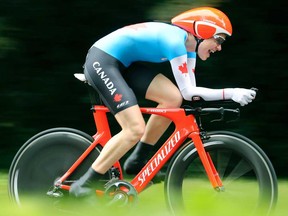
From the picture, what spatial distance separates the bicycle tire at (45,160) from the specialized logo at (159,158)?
419 mm

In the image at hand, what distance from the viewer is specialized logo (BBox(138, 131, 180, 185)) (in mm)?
5863

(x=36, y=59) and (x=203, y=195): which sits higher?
(x=203, y=195)

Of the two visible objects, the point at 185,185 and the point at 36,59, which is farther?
the point at 36,59

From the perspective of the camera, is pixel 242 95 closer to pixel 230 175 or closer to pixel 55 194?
pixel 230 175

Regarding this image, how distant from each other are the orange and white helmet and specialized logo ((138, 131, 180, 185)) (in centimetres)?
76

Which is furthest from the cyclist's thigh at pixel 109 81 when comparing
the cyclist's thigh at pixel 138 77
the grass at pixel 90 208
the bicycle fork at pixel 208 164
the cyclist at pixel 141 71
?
the grass at pixel 90 208

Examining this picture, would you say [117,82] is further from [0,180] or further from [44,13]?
[44,13]

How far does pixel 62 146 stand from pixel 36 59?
3102 mm

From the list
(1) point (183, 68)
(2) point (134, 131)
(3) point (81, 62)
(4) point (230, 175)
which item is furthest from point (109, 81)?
(3) point (81, 62)

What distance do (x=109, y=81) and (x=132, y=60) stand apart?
25 centimetres

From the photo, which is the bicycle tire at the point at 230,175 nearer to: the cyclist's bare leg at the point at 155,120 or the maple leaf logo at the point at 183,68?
the cyclist's bare leg at the point at 155,120

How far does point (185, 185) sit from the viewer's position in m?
5.86

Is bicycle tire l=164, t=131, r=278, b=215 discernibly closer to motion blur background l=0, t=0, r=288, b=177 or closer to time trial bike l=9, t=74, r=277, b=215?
time trial bike l=9, t=74, r=277, b=215

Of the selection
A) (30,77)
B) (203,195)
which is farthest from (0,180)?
(203,195)
